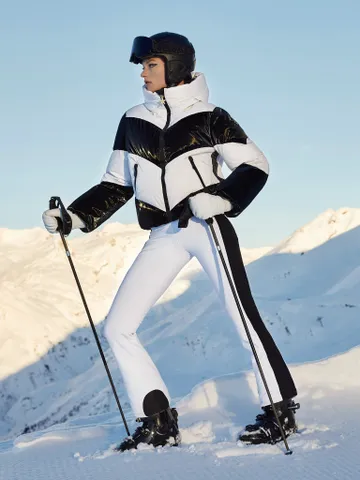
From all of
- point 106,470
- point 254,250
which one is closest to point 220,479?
point 106,470

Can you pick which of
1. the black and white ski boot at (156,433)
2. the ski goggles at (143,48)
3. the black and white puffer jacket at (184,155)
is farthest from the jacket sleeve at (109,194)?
the black and white ski boot at (156,433)

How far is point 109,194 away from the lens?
441 cm

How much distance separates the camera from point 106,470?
3451mm

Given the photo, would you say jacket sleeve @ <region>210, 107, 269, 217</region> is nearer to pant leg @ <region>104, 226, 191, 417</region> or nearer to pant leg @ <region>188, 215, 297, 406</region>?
pant leg @ <region>188, 215, 297, 406</region>

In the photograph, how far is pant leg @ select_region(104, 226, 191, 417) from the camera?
156 inches

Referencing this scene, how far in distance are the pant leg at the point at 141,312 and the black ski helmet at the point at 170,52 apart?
0.91m

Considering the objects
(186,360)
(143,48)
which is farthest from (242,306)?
(186,360)

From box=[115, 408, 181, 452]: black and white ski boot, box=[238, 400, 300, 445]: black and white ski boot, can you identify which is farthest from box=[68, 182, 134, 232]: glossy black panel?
box=[238, 400, 300, 445]: black and white ski boot

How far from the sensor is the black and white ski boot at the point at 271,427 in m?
3.72

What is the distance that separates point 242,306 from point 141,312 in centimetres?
59

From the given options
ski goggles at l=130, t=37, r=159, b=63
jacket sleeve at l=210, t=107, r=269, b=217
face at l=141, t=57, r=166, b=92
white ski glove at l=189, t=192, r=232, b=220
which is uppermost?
ski goggles at l=130, t=37, r=159, b=63

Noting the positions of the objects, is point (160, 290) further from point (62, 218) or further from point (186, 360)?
point (186, 360)

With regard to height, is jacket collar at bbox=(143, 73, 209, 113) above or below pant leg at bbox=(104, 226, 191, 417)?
above

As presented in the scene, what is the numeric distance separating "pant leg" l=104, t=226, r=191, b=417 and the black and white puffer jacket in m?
0.20
